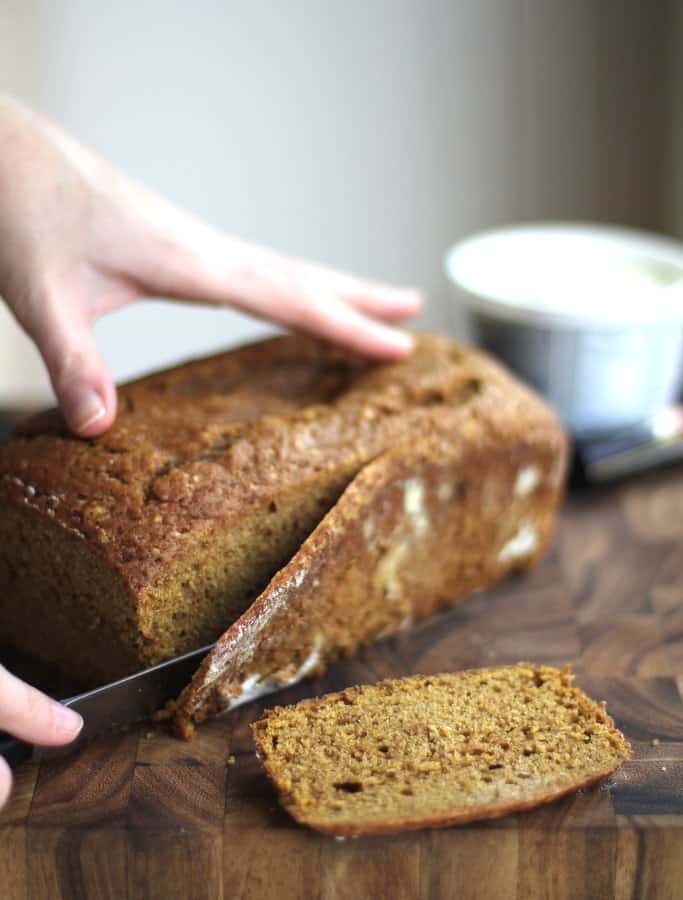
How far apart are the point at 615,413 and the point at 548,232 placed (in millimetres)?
639

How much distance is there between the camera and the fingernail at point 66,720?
1.79 m

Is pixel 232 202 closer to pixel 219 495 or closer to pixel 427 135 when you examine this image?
pixel 427 135

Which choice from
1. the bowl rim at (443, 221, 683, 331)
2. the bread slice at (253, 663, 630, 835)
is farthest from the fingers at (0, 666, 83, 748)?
the bowl rim at (443, 221, 683, 331)

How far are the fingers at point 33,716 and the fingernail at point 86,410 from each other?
51cm

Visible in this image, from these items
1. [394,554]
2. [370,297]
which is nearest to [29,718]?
[394,554]

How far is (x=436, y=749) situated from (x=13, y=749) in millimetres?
693

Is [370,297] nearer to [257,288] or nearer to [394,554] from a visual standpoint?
[257,288]

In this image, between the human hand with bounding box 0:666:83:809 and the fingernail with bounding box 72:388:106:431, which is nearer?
the human hand with bounding box 0:666:83:809

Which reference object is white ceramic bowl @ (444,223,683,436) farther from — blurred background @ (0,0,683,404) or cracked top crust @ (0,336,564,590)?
blurred background @ (0,0,683,404)

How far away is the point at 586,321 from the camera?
284 cm

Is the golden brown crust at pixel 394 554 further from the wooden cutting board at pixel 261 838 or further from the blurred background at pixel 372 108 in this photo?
the blurred background at pixel 372 108

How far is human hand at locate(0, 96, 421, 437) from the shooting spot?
2188 millimetres

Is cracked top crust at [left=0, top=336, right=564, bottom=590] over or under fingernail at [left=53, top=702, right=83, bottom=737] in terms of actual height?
over

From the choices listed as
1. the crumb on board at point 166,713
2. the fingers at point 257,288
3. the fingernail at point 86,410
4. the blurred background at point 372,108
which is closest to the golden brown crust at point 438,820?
the crumb on board at point 166,713
